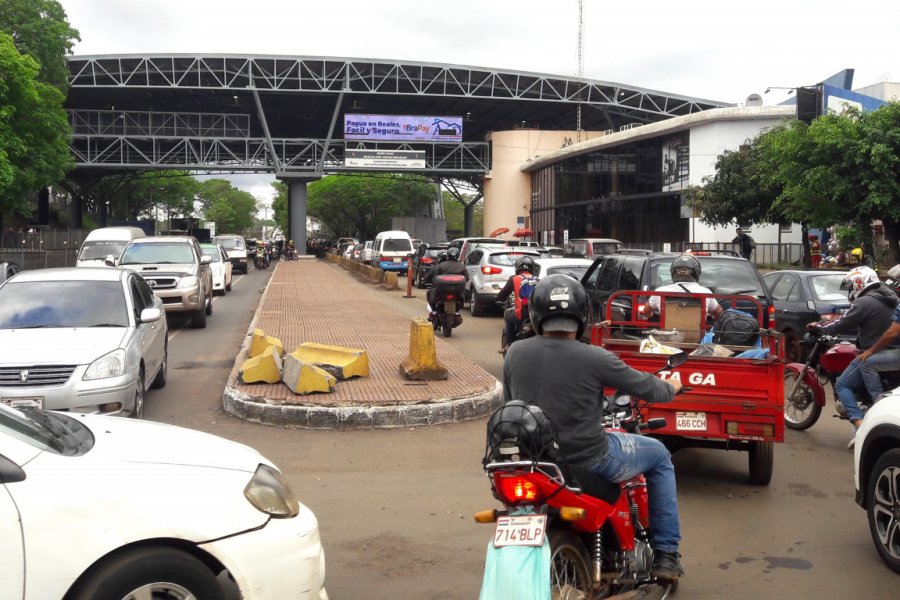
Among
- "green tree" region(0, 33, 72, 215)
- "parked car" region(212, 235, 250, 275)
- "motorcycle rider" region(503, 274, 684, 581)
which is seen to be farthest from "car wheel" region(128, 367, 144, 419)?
"parked car" region(212, 235, 250, 275)

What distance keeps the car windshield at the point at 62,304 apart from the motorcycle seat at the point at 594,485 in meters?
6.55

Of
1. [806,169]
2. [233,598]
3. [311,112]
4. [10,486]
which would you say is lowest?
[233,598]

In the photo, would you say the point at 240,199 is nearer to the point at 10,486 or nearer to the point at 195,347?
the point at 195,347

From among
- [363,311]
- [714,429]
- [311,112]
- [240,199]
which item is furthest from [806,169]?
[240,199]

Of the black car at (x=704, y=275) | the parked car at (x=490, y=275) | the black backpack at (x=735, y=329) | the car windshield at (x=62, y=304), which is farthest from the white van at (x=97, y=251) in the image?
the black backpack at (x=735, y=329)

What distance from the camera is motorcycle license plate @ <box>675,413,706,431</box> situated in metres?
6.44

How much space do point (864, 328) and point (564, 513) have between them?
5.47 m

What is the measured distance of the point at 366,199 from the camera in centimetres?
8825

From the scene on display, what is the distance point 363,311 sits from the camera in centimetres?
2006

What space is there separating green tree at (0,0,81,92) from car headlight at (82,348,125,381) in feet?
134

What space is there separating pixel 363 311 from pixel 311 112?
5068 centimetres

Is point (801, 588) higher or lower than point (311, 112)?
lower

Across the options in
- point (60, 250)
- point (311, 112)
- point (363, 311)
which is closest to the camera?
point (363, 311)

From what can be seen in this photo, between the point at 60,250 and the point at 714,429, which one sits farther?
the point at 60,250
